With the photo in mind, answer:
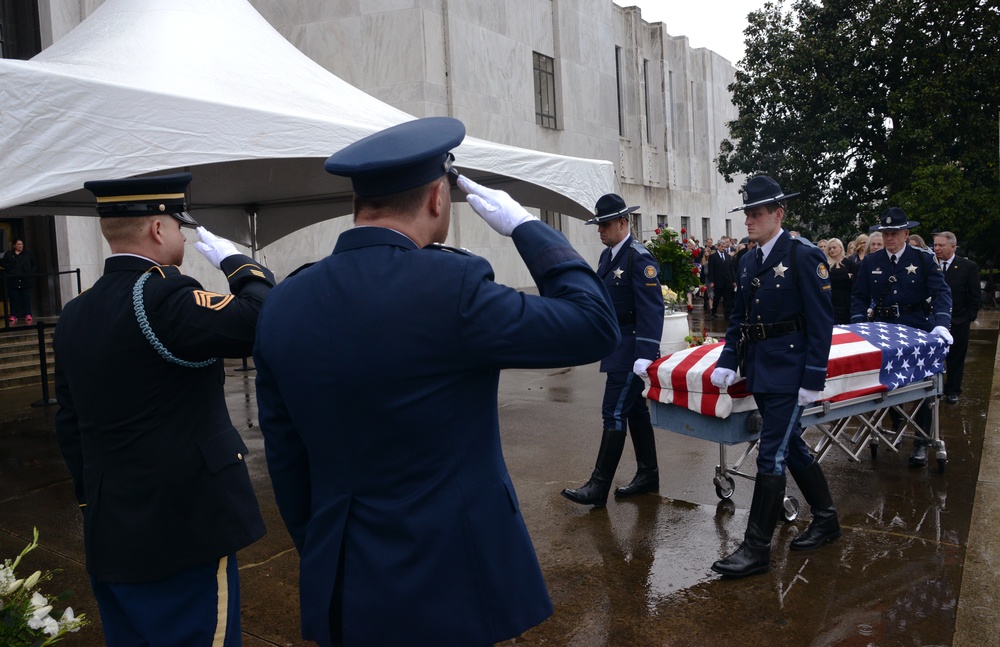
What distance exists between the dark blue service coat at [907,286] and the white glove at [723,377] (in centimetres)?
293

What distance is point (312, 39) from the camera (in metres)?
18.7

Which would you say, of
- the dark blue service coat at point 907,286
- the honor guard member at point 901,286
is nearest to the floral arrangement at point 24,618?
the honor guard member at point 901,286

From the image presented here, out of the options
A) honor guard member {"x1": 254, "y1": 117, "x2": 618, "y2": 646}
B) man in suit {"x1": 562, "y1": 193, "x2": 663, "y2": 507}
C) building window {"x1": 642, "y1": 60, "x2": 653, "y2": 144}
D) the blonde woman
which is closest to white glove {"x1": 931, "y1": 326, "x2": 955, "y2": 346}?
man in suit {"x1": 562, "y1": 193, "x2": 663, "y2": 507}

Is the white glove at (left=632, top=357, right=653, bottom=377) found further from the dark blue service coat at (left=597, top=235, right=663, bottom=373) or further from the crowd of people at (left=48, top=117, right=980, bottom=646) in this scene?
the crowd of people at (left=48, top=117, right=980, bottom=646)

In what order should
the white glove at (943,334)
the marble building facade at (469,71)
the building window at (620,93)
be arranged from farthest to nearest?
the building window at (620,93), the marble building facade at (469,71), the white glove at (943,334)

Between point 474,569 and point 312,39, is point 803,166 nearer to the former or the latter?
point 312,39

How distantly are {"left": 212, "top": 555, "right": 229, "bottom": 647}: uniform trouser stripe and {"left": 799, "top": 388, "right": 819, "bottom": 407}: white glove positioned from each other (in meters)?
3.13

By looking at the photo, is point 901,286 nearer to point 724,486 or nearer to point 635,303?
point 724,486

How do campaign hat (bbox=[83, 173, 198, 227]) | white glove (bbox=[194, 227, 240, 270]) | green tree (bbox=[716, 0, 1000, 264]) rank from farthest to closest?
1. green tree (bbox=[716, 0, 1000, 264])
2. white glove (bbox=[194, 227, 240, 270])
3. campaign hat (bbox=[83, 173, 198, 227])

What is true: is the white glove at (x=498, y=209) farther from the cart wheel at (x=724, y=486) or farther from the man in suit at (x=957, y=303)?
the man in suit at (x=957, y=303)

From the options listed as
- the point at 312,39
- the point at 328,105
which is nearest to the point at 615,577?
the point at 328,105

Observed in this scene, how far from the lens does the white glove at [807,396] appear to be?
448 cm

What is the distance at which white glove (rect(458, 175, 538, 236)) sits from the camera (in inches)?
82.7

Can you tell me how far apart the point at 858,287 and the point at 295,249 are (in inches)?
516
